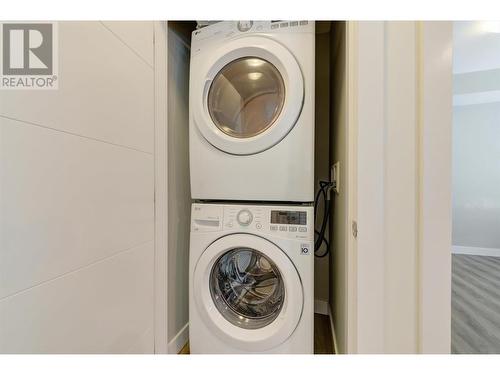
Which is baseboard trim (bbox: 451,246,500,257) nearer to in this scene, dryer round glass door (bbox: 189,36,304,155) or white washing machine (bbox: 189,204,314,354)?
white washing machine (bbox: 189,204,314,354)

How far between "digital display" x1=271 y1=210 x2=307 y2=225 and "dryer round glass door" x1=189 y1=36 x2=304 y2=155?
0.98 ft

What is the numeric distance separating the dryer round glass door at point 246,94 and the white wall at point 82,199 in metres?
0.25

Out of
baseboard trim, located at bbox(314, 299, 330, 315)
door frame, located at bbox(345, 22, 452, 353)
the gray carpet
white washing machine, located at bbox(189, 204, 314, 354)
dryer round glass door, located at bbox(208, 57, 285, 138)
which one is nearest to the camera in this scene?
door frame, located at bbox(345, 22, 452, 353)

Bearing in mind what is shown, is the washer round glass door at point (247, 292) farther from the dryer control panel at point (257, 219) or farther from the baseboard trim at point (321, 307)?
the baseboard trim at point (321, 307)

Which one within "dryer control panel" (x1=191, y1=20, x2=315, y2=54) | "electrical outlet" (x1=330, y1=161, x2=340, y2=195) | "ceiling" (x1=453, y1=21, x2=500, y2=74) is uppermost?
"ceiling" (x1=453, y1=21, x2=500, y2=74)

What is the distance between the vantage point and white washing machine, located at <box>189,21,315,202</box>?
1035 millimetres

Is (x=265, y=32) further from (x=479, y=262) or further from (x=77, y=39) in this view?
(x=479, y=262)

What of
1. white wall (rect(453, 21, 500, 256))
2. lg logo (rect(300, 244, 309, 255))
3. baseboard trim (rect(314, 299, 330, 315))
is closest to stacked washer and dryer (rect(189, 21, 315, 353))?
lg logo (rect(300, 244, 309, 255))

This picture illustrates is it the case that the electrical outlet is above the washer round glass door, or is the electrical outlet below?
above

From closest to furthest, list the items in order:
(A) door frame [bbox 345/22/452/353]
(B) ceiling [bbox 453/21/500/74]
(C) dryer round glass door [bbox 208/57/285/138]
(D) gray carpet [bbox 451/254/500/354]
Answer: (A) door frame [bbox 345/22/452/353] < (C) dryer round glass door [bbox 208/57/285/138] < (D) gray carpet [bbox 451/254/500/354] < (B) ceiling [bbox 453/21/500/74]

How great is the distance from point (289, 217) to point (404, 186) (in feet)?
1.73

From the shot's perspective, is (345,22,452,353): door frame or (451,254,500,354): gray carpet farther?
(451,254,500,354): gray carpet

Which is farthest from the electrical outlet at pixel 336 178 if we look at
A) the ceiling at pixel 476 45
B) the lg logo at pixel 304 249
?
the ceiling at pixel 476 45

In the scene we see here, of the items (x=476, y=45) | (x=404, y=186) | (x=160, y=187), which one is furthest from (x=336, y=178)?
(x=476, y=45)
